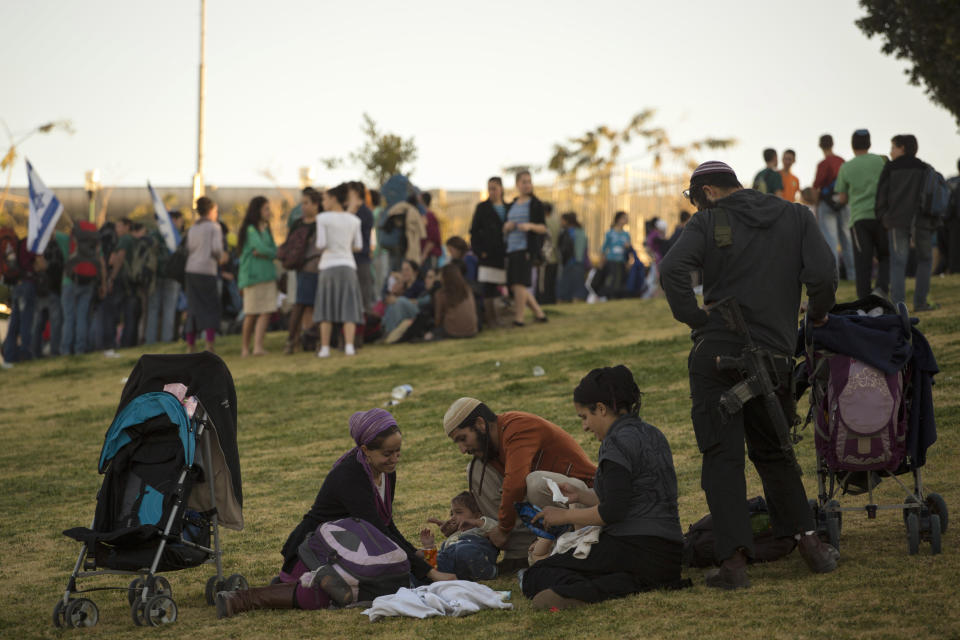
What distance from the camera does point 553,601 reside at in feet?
18.4

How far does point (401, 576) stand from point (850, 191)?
30.7 ft

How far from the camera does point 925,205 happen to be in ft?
41.2

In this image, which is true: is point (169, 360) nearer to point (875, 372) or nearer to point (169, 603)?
point (169, 603)

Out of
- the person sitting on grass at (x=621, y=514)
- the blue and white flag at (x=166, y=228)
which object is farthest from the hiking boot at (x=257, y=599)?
the blue and white flag at (x=166, y=228)

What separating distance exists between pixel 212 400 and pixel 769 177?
1330 cm

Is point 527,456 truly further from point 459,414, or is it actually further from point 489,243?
point 489,243

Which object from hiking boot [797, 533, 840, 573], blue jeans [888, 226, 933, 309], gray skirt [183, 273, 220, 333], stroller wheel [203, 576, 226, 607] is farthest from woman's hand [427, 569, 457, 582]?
gray skirt [183, 273, 220, 333]

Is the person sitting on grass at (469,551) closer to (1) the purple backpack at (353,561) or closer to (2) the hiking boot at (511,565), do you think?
(2) the hiking boot at (511,565)

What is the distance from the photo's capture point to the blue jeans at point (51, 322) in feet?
64.4

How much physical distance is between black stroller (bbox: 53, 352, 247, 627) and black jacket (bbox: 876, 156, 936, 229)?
28.1 feet

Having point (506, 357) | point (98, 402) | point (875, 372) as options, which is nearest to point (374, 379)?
point (506, 357)

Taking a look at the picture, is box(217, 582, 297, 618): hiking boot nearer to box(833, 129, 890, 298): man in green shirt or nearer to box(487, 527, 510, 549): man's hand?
box(487, 527, 510, 549): man's hand

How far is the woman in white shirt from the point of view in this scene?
14984mm

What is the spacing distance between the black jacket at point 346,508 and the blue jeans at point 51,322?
1462 cm
